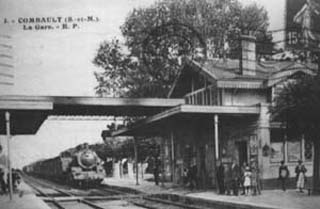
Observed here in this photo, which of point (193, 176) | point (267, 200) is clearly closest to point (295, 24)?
point (267, 200)

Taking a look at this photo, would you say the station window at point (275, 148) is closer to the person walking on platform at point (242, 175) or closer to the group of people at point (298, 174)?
the group of people at point (298, 174)

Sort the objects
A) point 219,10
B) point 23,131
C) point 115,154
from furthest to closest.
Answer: point 115,154 → point 219,10 → point 23,131

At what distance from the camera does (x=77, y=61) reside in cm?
680

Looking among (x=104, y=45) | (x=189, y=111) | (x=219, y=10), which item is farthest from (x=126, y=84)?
(x=104, y=45)

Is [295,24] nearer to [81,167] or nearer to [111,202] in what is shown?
[111,202]

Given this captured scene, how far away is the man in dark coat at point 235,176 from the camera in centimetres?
948

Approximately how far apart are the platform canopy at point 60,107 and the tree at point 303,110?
275 cm

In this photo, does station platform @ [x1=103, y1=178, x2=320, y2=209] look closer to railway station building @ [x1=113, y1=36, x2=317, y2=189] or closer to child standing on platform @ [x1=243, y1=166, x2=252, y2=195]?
child standing on platform @ [x1=243, y1=166, x2=252, y2=195]

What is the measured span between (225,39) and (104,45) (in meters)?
4.20

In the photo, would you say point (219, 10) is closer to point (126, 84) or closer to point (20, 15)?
point (126, 84)

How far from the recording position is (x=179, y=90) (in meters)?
12.6

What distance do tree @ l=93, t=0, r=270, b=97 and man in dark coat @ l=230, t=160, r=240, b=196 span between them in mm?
2009

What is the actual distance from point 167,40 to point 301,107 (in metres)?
2.15

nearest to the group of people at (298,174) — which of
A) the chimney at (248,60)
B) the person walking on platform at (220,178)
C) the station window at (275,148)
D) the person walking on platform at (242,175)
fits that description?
the station window at (275,148)
